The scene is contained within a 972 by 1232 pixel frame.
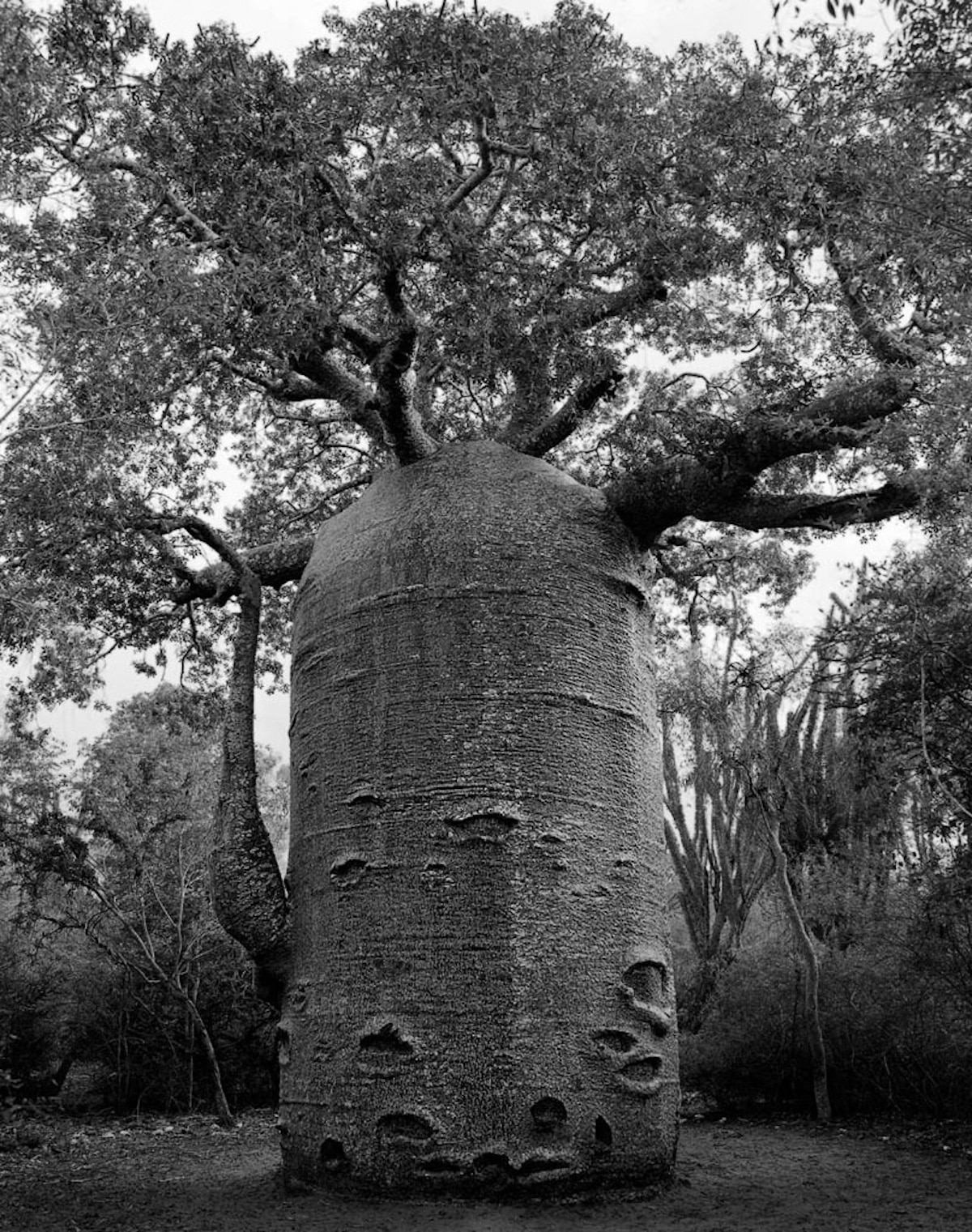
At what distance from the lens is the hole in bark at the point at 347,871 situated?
4.84 m

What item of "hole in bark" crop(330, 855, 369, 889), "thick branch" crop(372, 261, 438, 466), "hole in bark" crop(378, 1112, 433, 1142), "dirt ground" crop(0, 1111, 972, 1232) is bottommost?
"dirt ground" crop(0, 1111, 972, 1232)

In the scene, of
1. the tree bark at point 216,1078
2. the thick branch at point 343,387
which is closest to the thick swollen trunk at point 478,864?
the thick branch at point 343,387

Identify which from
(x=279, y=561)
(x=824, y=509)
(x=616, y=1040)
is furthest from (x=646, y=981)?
(x=279, y=561)

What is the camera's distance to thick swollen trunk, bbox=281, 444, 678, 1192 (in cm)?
443

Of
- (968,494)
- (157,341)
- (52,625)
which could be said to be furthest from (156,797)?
(968,494)

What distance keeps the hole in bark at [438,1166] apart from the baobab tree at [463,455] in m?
0.02

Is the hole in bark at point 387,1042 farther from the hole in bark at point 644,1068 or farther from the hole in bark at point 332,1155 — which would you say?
the hole in bark at point 644,1068

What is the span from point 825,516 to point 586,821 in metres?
2.43

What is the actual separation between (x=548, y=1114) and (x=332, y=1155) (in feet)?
3.07

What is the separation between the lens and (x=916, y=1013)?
743cm

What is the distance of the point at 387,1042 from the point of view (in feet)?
14.9

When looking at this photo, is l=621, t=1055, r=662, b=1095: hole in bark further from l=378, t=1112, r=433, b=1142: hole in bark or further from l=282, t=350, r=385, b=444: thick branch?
l=282, t=350, r=385, b=444: thick branch

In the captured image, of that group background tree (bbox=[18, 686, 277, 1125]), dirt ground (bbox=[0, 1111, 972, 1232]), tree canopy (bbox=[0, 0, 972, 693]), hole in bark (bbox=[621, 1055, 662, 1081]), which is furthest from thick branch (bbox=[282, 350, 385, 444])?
dirt ground (bbox=[0, 1111, 972, 1232])

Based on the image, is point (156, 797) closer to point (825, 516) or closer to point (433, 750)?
point (433, 750)
